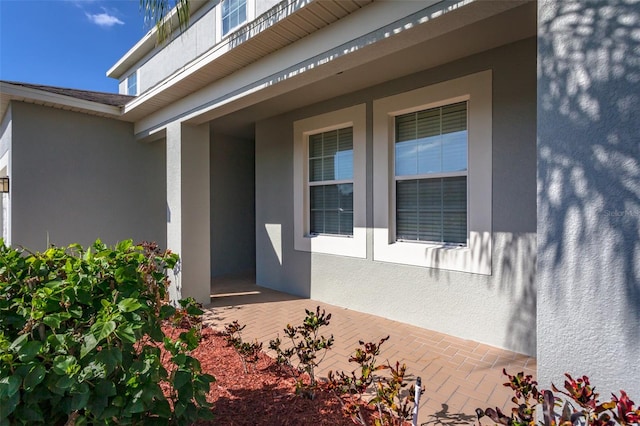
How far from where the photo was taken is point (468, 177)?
430cm

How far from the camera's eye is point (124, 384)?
74.8 inches

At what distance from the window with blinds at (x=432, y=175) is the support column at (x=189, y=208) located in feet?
11.8

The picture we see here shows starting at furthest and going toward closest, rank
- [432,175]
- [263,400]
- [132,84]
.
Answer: [132,84]
[432,175]
[263,400]

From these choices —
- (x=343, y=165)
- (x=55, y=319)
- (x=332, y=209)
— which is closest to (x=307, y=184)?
(x=332, y=209)

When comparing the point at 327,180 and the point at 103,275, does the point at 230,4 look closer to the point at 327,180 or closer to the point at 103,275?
the point at 327,180

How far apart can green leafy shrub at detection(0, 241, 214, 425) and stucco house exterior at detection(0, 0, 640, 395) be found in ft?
8.44

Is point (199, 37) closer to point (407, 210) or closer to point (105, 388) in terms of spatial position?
point (407, 210)

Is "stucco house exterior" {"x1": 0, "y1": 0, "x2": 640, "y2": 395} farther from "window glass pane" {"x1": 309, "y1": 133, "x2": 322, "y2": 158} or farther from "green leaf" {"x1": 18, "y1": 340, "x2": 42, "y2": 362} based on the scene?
"green leaf" {"x1": 18, "y1": 340, "x2": 42, "y2": 362}

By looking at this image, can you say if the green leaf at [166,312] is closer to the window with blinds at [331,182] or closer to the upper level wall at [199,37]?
the upper level wall at [199,37]

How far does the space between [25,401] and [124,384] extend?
47 cm

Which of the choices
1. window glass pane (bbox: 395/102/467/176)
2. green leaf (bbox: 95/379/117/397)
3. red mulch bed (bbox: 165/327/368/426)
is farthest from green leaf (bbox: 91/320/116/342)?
window glass pane (bbox: 395/102/467/176)

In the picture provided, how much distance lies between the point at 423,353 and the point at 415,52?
3.81m

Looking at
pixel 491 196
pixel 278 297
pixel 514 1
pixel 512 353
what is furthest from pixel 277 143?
pixel 512 353

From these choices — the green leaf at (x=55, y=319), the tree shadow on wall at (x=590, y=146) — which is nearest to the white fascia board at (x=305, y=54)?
the tree shadow on wall at (x=590, y=146)
